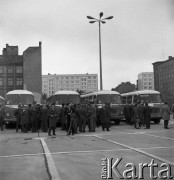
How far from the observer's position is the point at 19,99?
80.0 ft

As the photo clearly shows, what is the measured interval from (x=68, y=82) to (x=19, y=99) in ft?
490

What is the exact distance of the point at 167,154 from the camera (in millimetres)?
10289

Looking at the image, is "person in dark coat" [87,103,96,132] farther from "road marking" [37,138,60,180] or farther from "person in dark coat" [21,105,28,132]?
"road marking" [37,138,60,180]

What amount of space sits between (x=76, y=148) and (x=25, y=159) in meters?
2.52

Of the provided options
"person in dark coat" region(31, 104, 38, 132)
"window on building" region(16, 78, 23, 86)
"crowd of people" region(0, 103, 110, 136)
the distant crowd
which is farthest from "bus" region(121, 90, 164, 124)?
"window on building" region(16, 78, 23, 86)

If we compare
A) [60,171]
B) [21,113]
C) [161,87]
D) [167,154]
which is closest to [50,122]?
[21,113]

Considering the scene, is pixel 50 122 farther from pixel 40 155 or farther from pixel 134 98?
pixel 134 98

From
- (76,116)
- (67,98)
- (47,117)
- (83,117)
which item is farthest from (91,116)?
(67,98)

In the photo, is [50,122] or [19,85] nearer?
[50,122]

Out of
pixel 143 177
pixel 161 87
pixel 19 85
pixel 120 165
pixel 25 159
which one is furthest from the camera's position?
pixel 19 85

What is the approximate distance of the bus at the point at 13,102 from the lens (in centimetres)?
2312

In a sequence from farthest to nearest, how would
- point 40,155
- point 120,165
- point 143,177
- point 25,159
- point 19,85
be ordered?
point 19,85
point 40,155
point 25,159
point 120,165
point 143,177

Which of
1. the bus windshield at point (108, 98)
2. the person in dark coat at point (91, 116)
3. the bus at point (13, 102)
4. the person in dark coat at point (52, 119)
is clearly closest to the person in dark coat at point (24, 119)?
the bus at point (13, 102)

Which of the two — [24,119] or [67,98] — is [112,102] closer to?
[67,98]
